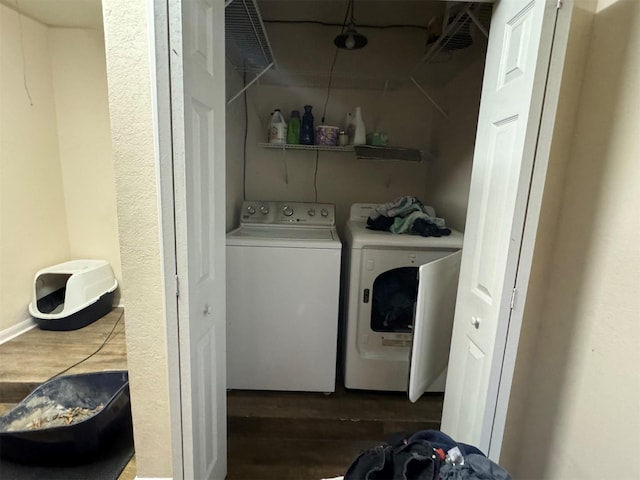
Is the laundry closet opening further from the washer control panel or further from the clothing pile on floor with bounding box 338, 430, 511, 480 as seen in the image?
the clothing pile on floor with bounding box 338, 430, 511, 480

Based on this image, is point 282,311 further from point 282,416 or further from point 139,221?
point 139,221

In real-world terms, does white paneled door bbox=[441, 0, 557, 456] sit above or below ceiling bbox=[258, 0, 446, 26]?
below

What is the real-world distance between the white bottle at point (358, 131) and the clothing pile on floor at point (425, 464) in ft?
6.74

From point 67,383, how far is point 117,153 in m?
1.38

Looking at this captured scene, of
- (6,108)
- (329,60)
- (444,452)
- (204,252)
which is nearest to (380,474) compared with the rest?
(444,452)

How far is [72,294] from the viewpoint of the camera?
2.42 meters

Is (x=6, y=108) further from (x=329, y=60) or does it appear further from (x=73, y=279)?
(x=329, y=60)

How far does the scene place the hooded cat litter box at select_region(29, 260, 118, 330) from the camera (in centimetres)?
238

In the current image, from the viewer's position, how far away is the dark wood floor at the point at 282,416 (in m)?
1.64

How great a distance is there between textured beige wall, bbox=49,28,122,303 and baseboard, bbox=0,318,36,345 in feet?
2.02

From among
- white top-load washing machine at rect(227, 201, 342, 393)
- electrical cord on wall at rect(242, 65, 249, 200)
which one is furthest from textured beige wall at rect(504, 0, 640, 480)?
electrical cord on wall at rect(242, 65, 249, 200)

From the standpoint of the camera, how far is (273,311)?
199cm

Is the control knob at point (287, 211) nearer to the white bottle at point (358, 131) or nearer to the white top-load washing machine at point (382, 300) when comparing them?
the white top-load washing machine at point (382, 300)

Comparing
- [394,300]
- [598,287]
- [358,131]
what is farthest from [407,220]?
[598,287]
